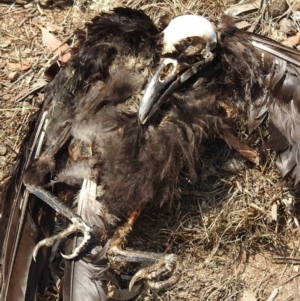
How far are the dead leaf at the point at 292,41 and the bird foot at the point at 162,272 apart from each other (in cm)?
109

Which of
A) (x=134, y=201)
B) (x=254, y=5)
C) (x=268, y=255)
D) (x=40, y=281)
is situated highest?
(x=254, y=5)

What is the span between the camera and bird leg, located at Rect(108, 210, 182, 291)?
2.95 meters

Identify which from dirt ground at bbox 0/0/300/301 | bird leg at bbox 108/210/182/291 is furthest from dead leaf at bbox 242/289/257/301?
bird leg at bbox 108/210/182/291

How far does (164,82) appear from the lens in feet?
9.79

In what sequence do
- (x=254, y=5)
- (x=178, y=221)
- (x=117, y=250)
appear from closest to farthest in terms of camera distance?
(x=117, y=250) → (x=178, y=221) → (x=254, y=5)

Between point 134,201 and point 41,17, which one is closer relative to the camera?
point 134,201

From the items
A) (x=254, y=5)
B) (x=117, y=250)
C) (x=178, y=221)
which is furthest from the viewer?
(x=254, y=5)

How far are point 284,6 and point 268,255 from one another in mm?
1081

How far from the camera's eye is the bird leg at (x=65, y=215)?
298 centimetres

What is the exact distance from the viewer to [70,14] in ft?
11.7

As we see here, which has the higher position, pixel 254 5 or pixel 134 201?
pixel 254 5

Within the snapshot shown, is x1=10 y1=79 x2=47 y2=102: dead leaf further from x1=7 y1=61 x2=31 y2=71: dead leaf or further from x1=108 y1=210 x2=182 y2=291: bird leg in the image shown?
x1=108 y1=210 x2=182 y2=291: bird leg

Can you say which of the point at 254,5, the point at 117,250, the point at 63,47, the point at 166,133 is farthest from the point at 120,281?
the point at 254,5

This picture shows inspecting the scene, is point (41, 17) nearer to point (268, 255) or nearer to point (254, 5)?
point (254, 5)
